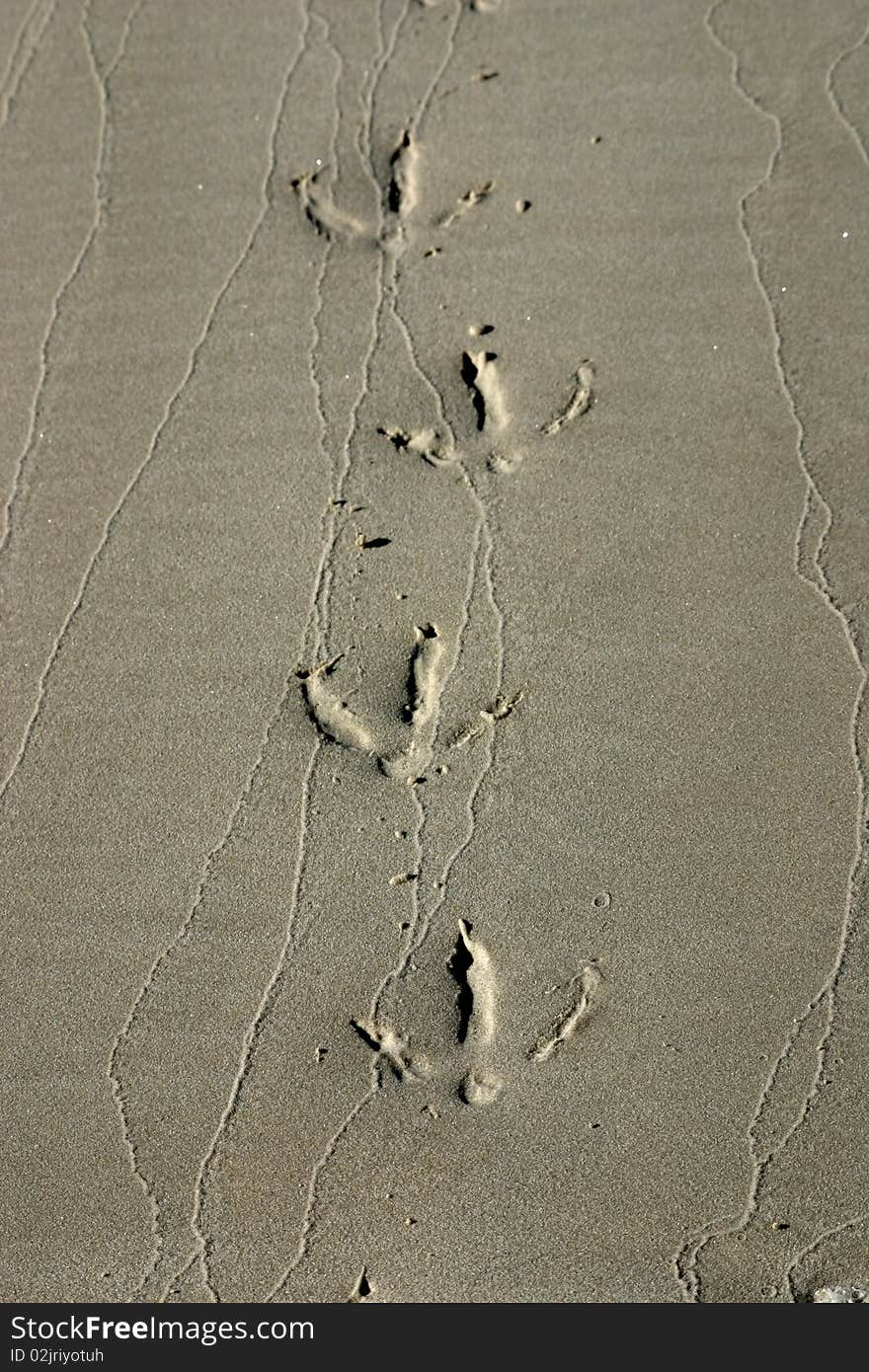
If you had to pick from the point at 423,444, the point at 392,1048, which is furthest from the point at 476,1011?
the point at 423,444

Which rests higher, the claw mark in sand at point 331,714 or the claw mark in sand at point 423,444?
the claw mark in sand at point 423,444

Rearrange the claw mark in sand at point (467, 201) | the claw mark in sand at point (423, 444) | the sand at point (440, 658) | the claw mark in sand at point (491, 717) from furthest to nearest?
the claw mark in sand at point (467, 201)
the claw mark in sand at point (423, 444)
the claw mark in sand at point (491, 717)
the sand at point (440, 658)

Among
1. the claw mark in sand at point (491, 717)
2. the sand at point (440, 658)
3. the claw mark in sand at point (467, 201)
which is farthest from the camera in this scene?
the claw mark in sand at point (467, 201)

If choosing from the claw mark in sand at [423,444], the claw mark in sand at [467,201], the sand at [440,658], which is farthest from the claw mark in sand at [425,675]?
the claw mark in sand at [467,201]

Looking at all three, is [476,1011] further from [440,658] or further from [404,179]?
[404,179]

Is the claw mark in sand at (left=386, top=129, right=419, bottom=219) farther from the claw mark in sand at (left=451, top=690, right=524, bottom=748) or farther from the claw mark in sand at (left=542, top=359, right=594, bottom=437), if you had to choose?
the claw mark in sand at (left=451, top=690, right=524, bottom=748)

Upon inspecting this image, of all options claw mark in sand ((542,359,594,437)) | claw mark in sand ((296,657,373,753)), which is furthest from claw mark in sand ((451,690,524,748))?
claw mark in sand ((542,359,594,437))

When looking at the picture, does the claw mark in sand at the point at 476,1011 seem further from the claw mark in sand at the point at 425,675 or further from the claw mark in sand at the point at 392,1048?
the claw mark in sand at the point at 425,675
